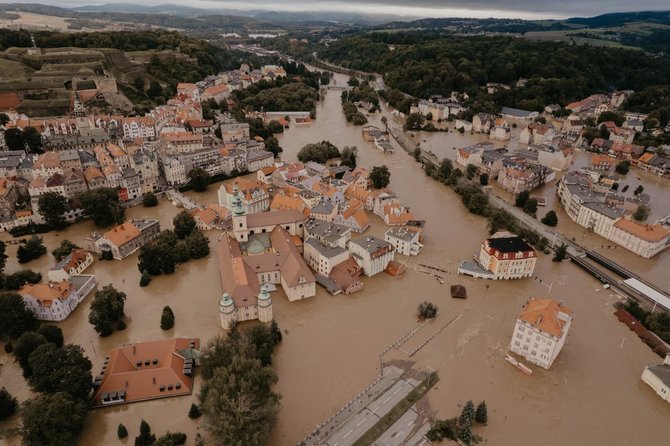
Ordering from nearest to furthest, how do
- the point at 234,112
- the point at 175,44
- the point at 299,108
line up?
the point at 234,112 < the point at 299,108 < the point at 175,44

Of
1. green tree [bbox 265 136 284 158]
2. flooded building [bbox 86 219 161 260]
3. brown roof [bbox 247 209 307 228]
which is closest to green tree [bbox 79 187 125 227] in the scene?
flooded building [bbox 86 219 161 260]

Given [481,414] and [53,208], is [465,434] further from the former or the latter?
[53,208]

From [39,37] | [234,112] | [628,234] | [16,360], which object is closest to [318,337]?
[16,360]

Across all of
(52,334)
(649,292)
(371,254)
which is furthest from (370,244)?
(52,334)

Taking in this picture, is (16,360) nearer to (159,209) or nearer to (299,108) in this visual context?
(159,209)

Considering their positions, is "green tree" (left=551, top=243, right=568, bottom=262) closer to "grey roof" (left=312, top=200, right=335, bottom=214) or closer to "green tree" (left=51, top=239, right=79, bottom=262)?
"grey roof" (left=312, top=200, right=335, bottom=214)

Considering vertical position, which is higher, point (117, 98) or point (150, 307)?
point (117, 98)

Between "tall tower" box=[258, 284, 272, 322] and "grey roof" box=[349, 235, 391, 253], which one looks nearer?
"tall tower" box=[258, 284, 272, 322]
